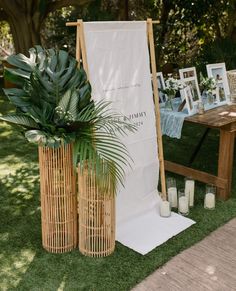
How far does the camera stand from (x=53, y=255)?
9.07 ft

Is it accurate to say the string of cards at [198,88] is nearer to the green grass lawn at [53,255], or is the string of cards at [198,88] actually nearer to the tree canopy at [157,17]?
the green grass lawn at [53,255]

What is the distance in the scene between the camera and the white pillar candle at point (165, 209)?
10.7ft

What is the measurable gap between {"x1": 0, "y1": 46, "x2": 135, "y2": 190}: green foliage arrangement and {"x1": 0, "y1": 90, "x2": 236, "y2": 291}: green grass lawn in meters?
0.61

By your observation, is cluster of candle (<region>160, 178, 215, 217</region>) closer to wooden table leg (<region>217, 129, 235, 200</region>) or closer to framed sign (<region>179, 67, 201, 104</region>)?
wooden table leg (<region>217, 129, 235, 200</region>)

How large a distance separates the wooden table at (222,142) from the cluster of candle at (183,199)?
0.46 ft

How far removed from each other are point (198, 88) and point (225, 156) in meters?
0.68

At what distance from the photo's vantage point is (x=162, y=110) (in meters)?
3.66

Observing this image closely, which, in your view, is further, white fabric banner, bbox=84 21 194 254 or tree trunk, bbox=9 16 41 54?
tree trunk, bbox=9 16 41 54

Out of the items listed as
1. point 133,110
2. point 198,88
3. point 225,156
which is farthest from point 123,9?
point 133,110

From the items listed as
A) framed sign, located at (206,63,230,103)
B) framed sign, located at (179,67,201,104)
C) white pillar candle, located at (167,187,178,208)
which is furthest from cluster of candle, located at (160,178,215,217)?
framed sign, located at (206,63,230,103)

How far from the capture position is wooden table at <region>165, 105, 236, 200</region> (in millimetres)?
3355

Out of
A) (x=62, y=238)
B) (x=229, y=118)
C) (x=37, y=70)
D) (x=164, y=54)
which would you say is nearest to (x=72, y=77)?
(x=37, y=70)

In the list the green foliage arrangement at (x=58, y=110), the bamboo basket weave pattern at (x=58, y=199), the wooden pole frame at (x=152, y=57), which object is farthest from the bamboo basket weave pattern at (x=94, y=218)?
the wooden pole frame at (x=152, y=57)

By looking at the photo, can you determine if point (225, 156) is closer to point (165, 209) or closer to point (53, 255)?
point (165, 209)
